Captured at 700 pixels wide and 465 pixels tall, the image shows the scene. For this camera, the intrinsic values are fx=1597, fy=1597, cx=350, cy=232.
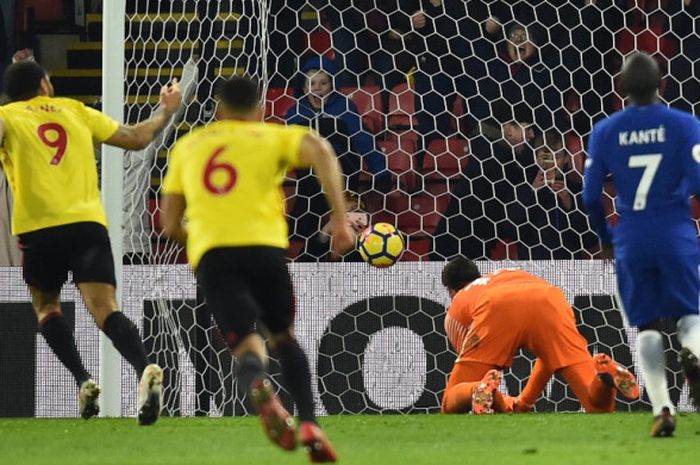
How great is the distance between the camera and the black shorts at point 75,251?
7621mm

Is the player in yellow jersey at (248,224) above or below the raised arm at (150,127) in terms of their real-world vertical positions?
below

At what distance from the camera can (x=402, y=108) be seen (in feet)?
37.2

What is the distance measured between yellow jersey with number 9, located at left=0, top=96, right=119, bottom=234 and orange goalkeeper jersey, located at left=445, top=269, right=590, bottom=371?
2.36 metres

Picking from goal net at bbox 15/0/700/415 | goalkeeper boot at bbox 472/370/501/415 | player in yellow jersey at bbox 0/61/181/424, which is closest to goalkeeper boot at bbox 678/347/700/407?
goalkeeper boot at bbox 472/370/501/415

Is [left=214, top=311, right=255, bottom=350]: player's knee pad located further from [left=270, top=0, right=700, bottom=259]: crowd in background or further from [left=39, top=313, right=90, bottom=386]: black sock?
[left=270, top=0, right=700, bottom=259]: crowd in background

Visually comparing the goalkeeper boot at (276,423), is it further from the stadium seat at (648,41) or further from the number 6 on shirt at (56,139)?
the stadium seat at (648,41)

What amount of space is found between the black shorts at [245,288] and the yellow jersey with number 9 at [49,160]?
7.22 feet

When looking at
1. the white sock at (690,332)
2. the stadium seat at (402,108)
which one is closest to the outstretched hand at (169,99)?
the white sock at (690,332)

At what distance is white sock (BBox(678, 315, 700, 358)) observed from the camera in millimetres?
6441

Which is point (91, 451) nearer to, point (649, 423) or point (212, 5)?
point (649, 423)

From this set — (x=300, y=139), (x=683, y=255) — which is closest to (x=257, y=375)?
(x=300, y=139)

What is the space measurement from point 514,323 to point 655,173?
2.68 m

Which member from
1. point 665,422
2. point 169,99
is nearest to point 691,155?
point 665,422

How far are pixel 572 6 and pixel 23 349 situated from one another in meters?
4.56
